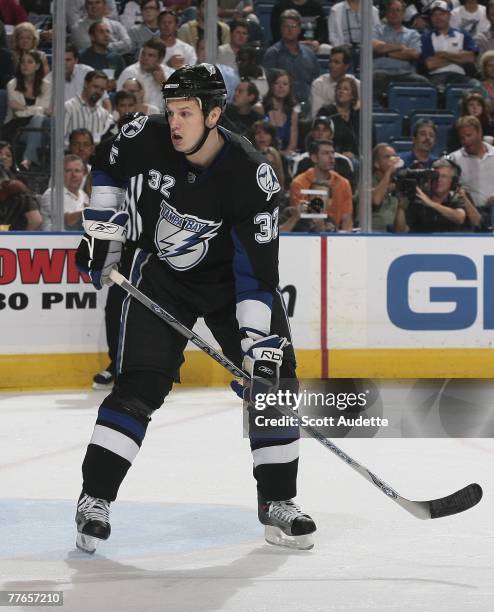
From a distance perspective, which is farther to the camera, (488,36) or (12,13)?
(488,36)

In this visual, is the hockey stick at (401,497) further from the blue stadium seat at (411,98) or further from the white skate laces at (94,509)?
the blue stadium seat at (411,98)

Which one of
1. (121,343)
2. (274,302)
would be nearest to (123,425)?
(121,343)

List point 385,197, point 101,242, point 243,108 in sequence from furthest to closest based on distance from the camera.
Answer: point 385,197
point 243,108
point 101,242

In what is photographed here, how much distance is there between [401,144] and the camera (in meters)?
7.54

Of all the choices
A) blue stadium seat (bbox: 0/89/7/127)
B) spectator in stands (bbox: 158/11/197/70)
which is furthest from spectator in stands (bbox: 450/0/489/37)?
blue stadium seat (bbox: 0/89/7/127)

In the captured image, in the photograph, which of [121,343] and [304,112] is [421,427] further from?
[121,343]

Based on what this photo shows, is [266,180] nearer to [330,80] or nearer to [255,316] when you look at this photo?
[255,316]

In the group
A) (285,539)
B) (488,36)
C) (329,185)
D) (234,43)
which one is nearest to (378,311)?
(329,185)

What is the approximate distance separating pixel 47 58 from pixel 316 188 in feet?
5.11

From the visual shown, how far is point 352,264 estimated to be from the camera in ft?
23.8

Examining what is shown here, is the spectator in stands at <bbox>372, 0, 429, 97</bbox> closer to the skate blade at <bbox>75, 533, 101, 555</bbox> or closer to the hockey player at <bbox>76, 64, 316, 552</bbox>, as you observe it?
the hockey player at <bbox>76, 64, 316, 552</bbox>

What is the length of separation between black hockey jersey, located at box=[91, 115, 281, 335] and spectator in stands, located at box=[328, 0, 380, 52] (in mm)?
3826

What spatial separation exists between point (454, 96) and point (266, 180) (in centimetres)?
456

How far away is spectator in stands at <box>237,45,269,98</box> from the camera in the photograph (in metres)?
7.30
